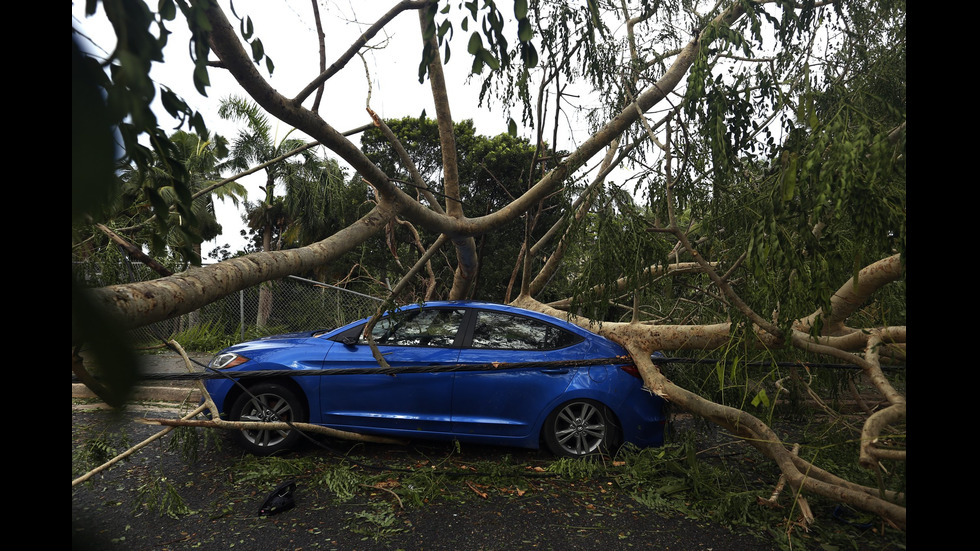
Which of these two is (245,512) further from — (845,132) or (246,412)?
(845,132)

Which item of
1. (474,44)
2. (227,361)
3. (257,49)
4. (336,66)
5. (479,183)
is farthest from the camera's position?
(479,183)

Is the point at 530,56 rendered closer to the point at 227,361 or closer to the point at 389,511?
the point at 389,511

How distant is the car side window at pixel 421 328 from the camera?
208 inches

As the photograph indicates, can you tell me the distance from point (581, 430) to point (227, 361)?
10.8 ft

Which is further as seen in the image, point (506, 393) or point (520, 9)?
point (506, 393)

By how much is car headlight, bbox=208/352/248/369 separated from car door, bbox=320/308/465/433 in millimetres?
799

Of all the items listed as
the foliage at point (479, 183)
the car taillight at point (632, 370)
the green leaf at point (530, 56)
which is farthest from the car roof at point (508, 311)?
the foliage at point (479, 183)

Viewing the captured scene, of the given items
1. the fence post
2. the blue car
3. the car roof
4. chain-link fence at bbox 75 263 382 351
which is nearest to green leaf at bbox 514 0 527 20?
the blue car

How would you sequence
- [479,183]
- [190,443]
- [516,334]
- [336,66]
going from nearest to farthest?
1. [336,66]
2. [190,443]
3. [516,334]
4. [479,183]

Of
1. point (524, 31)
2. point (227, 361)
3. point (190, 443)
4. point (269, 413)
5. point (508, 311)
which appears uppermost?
point (524, 31)

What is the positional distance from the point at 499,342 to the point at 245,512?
97.0 inches

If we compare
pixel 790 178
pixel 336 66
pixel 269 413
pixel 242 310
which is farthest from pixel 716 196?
pixel 242 310

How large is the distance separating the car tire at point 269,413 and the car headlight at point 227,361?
0.28 metres

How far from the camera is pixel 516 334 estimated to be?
5.31 m
